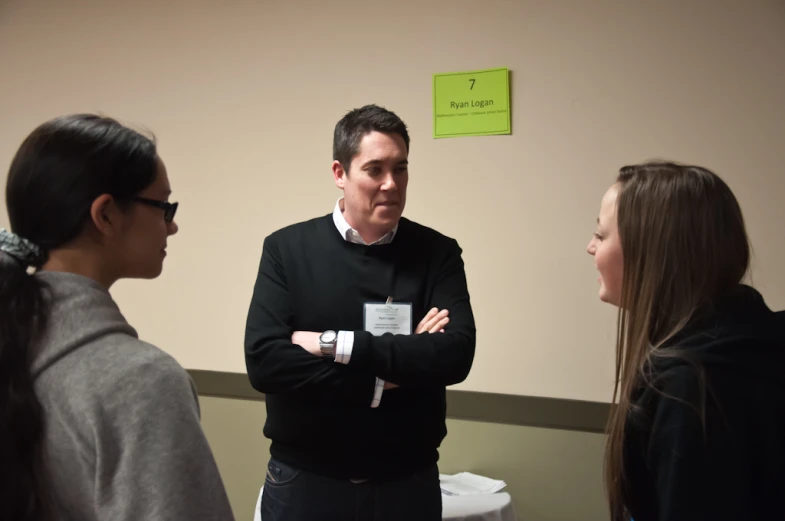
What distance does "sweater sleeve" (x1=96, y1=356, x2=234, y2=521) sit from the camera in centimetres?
81

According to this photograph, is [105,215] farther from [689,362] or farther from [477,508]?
[477,508]

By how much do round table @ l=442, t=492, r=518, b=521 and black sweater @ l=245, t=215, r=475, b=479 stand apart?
0.54 metres

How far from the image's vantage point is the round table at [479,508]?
2.05 metres

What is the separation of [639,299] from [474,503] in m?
1.30

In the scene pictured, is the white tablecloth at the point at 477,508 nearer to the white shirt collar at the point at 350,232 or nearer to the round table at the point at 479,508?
the round table at the point at 479,508

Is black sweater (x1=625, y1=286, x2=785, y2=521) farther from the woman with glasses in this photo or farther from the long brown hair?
the woman with glasses

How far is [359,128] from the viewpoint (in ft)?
5.71

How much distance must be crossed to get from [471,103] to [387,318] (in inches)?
44.8

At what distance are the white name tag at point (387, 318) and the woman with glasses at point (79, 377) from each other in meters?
0.78

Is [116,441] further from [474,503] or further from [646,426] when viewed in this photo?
[474,503]

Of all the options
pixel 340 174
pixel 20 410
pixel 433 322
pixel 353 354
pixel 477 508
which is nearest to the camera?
pixel 20 410

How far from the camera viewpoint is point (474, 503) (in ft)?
7.03

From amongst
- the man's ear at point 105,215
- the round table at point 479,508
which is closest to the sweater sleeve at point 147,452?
the man's ear at point 105,215

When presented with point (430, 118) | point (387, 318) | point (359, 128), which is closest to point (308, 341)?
point (387, 318)
